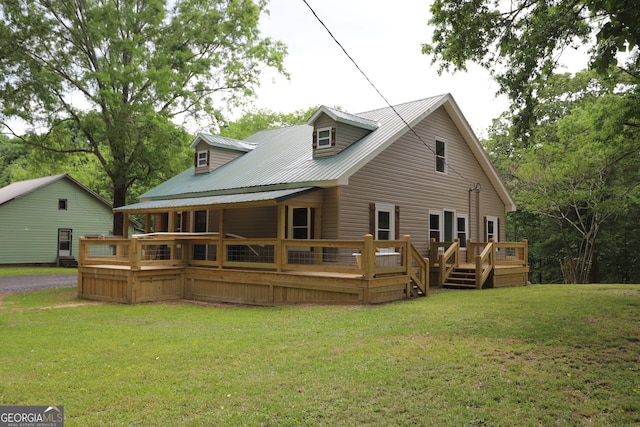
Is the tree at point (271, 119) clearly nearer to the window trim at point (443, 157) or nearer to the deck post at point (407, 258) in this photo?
the window trim at point (443, 157)

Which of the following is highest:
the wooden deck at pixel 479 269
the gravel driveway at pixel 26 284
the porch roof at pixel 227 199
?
the porch roof at pixel 227 199

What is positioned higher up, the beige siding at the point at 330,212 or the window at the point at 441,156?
the window at the point at 441,156

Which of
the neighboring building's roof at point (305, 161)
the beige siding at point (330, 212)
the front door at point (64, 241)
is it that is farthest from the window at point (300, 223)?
the front door at point (64, 241)

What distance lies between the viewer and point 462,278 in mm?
15922

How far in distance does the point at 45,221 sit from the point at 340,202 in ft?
86.4

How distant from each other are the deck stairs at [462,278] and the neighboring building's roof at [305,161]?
4767 millimetres

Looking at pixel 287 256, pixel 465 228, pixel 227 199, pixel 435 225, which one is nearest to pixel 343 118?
pixel 227 199

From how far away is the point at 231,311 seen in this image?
11930mm

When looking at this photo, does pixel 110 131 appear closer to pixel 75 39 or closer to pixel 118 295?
pixel 75 39

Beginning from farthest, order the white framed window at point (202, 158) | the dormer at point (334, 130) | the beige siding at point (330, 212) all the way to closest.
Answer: the white framed window at point (202, 158), the dormer at point (334, 130), the beige siding at point (330, 212)

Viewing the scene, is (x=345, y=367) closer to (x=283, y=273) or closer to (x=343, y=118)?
(x=283, y=273)

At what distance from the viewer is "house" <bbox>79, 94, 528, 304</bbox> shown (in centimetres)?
1381

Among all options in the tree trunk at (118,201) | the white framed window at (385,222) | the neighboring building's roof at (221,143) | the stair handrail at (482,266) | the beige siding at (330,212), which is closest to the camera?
the beige siding at (330,212)

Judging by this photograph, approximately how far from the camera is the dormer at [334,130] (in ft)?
55.1
